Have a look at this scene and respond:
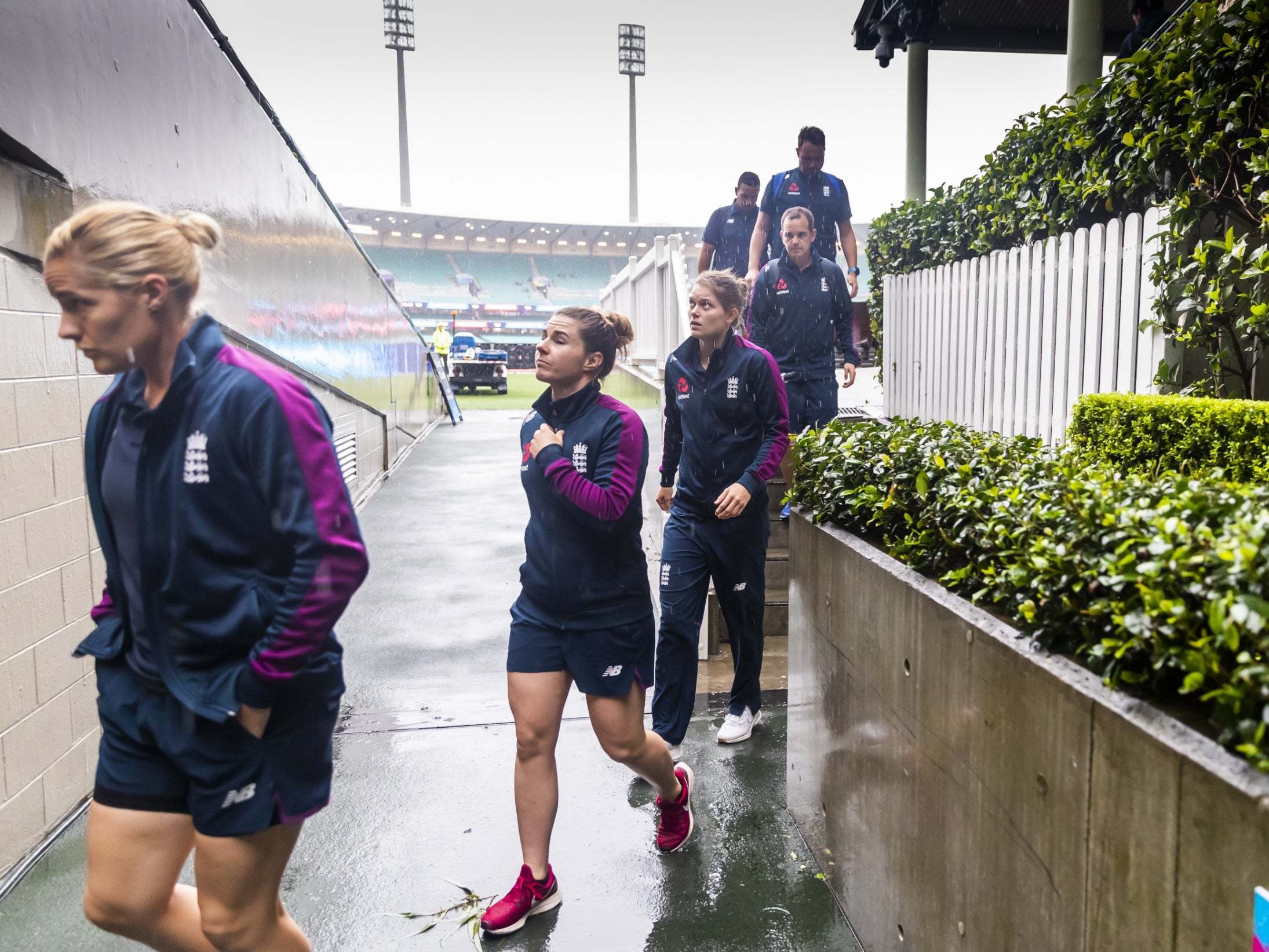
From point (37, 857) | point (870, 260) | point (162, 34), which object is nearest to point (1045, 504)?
point (37, 857)

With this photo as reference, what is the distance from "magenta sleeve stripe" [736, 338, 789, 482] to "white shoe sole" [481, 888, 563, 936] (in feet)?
5.90

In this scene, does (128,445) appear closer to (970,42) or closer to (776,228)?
(776,228)

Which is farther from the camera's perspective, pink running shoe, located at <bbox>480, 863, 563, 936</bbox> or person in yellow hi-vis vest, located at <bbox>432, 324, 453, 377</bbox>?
person in yellow hi-vis vest, located at <bbox>432, 324, 453, 377</bbox>

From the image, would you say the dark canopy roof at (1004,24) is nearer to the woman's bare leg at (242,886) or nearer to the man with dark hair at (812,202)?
the man with dark hair at (812,202)

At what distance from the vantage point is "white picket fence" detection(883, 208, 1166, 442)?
5297 millimetres

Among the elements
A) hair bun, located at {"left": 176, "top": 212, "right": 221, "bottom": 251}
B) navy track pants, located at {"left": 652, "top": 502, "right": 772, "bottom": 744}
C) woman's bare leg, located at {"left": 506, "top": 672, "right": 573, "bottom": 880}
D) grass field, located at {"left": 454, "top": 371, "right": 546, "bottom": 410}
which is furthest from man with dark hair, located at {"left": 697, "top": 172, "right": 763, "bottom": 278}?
grass field, located at {"left": 454, "top": 371, "right": 546, "bottom": 410}

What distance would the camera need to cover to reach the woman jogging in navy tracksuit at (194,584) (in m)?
1.75

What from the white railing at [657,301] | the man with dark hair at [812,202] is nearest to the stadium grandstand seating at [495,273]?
the white railing at [657,301]

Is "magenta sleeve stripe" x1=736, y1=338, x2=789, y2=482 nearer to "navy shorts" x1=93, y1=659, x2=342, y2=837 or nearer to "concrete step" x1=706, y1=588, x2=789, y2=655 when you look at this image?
"concrete step" x1=706, y1=588, x2=789, y2=655

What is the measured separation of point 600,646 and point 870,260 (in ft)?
25.2

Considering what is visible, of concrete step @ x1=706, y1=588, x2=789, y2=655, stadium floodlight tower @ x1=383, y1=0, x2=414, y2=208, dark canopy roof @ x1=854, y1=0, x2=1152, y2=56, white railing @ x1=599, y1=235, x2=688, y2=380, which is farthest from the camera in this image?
stadium floodlight tower @ x1=383, y1=0, x2=414, y2=208

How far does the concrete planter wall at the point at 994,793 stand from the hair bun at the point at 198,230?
1.74 meters

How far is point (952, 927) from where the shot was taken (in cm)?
221

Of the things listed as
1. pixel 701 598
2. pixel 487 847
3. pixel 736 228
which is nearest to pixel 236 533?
pixel 487 847
